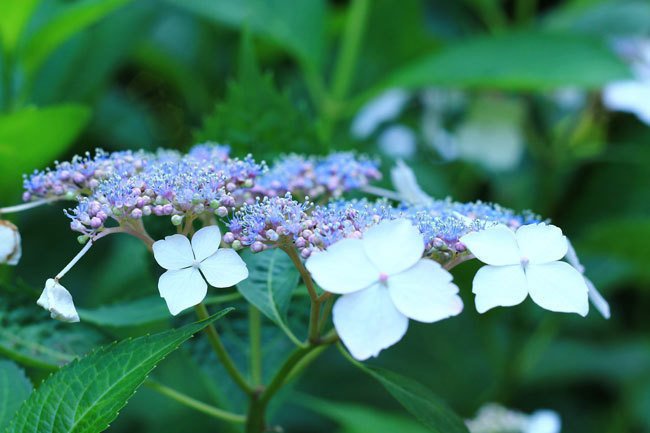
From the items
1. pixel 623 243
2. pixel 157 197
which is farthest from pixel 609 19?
pixel 157 197

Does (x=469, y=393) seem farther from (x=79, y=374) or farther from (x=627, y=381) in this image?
(x=79, y=374)

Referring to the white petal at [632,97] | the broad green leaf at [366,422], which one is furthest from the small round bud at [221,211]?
the white petal at [632,97]


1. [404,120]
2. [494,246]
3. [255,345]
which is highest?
[494,246]

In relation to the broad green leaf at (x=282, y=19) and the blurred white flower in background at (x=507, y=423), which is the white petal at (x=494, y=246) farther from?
the broad green leaf at (x=282, y=19)

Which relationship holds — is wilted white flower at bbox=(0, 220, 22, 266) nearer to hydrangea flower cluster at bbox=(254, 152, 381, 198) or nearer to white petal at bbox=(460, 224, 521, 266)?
hydrangea flower cluster at bbox=(254, 152, 381, 198)

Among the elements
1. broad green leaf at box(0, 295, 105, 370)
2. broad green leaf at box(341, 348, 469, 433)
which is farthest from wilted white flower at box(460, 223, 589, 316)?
broad green leaf at box(0, 295, 105, 370)

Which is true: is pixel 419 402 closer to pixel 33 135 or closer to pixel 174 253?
pixel 174 253

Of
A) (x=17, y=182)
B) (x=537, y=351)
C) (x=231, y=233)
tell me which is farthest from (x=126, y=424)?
(x=231, y=233)
